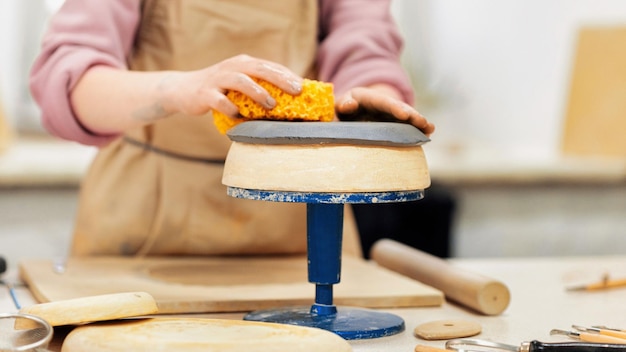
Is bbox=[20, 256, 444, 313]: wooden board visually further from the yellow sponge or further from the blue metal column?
the yellow sponge

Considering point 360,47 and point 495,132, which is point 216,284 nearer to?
point 360,47

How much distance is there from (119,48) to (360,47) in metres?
0.34

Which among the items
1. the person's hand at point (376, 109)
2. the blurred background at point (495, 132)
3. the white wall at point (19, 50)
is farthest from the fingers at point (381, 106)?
the white wall at point (19, 50)

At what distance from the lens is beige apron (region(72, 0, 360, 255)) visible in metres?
1.23

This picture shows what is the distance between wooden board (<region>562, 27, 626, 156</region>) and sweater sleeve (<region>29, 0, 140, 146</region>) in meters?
1.70

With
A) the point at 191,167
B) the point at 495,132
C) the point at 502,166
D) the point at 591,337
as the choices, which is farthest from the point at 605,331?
the point at 495,132

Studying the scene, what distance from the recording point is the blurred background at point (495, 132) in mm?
2373

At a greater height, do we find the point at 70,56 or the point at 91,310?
the point at 70,56

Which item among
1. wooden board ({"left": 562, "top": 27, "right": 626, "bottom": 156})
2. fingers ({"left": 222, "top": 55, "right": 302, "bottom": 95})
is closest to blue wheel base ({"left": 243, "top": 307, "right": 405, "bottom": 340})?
fingers ({"left": 222, "top": 55, "right": 302, "bottom": 95})

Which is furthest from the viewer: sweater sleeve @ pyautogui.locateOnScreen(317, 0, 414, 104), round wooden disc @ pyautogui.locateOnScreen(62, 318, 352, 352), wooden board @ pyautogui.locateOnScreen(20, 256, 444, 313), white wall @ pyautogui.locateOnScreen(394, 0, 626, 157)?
white wall @ pyautogui.locateOnScreen(394, 0, 626, 157)

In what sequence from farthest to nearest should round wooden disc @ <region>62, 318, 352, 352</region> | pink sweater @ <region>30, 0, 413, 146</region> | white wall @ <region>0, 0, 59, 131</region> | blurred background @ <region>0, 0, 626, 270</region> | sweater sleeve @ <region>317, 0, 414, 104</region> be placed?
white wall @ <region>0, 0, 59, 131</region>, blurred background @ <region>0, 0, 626, 270</region>, sweater sleeve @ <region>317, 0, 414, 104</region>, pink sweater @ <region>30, 0, 413, 146</region>, round wooden disc @ <region>62, 318, 352, 352</region>

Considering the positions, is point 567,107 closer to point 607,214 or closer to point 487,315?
point 607,214

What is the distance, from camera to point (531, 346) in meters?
0.75

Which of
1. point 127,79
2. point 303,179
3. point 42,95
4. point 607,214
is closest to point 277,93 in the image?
point 303,179
